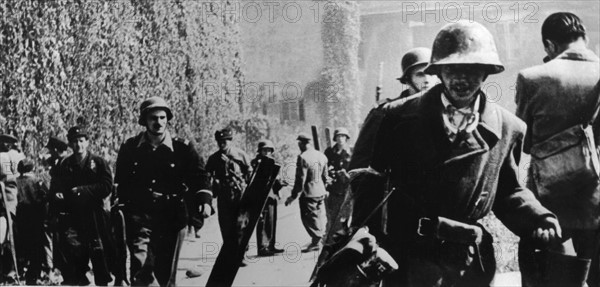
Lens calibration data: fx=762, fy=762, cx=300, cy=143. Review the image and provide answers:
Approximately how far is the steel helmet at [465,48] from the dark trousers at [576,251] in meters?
1.40

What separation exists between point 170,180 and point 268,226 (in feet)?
2.90

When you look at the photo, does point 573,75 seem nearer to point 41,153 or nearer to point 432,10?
point 432,10

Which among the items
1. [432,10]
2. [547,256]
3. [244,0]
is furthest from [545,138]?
[244,0]

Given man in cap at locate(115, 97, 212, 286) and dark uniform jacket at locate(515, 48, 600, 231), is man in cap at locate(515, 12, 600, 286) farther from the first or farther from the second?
man in cap at locate(115, 97, 212, 286)

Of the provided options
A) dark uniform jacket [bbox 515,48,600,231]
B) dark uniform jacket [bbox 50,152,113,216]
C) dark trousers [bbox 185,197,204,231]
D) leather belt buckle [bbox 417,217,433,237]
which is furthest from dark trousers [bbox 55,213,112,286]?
dark uniform jacket [bbox 515,48,600,231]

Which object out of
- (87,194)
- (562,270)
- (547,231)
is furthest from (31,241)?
(562,270)

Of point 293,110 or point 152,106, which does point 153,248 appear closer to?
point 152,106

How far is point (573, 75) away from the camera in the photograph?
5.95 m

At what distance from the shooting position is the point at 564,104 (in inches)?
234

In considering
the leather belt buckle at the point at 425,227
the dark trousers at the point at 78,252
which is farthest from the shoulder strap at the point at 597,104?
the dark trousers at the point at 78,252

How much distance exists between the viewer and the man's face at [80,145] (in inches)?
254

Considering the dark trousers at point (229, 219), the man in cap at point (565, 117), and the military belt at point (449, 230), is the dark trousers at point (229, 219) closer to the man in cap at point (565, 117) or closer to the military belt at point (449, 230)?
the military belt at point (449, 230)

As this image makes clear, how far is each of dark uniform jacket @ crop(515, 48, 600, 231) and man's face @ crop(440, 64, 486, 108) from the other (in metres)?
0.41

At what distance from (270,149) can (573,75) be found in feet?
8.06
